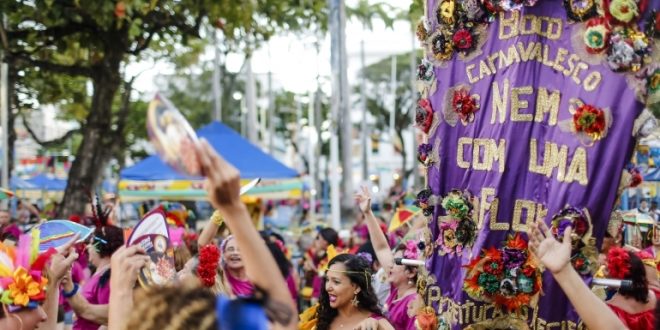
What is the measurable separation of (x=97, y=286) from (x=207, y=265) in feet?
2.82

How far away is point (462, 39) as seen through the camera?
5125 millimetres

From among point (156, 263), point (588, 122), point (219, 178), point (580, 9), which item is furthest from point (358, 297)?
point (219, 178)

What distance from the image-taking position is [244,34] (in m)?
16.6

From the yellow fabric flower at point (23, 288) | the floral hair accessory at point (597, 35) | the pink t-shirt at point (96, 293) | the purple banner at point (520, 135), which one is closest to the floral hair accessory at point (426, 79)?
the purple banner at point (520, 135)

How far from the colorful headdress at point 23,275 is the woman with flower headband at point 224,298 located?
41.1 inches

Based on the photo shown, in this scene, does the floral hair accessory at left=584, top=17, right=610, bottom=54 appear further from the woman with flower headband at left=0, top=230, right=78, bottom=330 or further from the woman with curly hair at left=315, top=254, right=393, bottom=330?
the woman with flower headband at left=0, top=230, right=78, bottom=330

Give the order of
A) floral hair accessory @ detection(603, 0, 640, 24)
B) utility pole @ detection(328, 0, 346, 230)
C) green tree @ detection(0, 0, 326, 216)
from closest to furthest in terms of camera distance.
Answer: floral hair accessory @ detection(603, 0, 640, 24)
green tree @ detection(0, 0, 326, 216)
utility pole @ detection(328, 0, 346, 230)

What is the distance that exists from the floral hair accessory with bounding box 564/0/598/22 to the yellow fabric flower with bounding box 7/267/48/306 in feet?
9.24

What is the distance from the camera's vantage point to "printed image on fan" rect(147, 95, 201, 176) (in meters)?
2.99

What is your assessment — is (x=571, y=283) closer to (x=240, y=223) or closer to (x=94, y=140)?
(x=240, y=223)

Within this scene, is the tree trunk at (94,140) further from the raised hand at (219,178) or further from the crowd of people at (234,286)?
the raised hand at (219,178)

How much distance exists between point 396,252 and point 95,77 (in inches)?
298

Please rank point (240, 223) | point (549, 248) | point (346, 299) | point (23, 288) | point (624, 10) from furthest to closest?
1. point (346, 299)
2. point (624, 10)
3. point (549, 248)
4. point (23, 288)
5. point (240, 223)

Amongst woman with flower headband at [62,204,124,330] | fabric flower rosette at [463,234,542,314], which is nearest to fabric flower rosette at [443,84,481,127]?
fabric flower rosette at [463,234,542,314]
